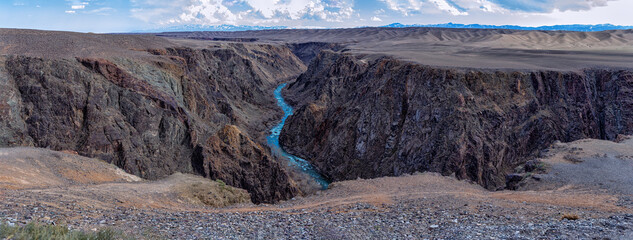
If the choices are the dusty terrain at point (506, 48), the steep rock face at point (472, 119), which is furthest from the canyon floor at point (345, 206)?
the dusty terrain at point (506, 48)

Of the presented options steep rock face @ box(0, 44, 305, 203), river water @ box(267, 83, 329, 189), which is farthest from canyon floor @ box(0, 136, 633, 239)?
river water @ box(267, 83, 329, 189)

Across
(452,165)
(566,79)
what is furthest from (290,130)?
(566,79)

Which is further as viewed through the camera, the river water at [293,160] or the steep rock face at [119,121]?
the river water at [293,160]

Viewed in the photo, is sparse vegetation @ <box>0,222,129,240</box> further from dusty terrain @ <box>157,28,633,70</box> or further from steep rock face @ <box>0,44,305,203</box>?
dusty terrain @ <box>157,28,633,70</box>

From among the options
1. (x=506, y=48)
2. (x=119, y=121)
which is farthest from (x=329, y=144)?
(x=506, y=48)

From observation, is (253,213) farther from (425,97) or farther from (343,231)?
(425,97)

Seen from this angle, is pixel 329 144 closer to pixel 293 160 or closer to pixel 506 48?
pixel 293 160

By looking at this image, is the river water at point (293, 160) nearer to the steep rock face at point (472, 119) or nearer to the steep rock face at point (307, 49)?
the steep rock face at point (472, 119)
